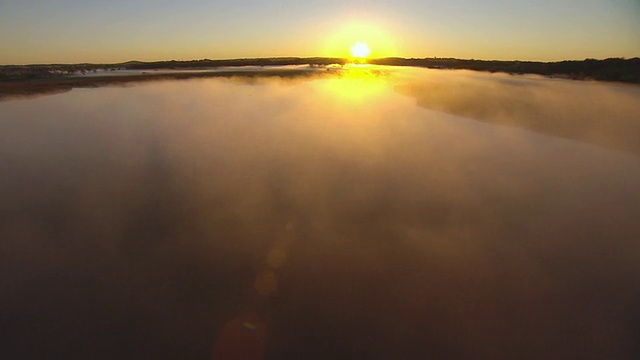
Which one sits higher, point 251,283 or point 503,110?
point 503,110

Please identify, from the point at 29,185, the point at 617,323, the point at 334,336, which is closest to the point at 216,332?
the point at 334,336

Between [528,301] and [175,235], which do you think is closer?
[528,301]

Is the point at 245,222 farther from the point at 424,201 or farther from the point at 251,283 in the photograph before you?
the point at 424,201

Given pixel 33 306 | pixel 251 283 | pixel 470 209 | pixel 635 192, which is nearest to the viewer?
pixel 33 306

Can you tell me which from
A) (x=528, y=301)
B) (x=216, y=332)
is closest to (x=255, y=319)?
(x=216, y=332)

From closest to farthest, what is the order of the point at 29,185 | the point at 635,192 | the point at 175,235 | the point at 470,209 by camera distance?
1. the point at 175,235
2. the point at 470,209
3. the point at 635,192
4. the point at 29,185

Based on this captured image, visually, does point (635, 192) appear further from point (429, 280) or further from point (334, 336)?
point (334, 336)
